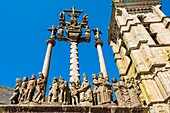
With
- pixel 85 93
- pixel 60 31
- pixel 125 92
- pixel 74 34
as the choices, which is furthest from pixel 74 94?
pixel 60 31

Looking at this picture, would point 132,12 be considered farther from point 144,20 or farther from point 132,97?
point 132,97

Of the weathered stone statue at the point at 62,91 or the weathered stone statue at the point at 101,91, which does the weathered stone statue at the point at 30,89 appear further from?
the weathered stone statue at the point at 101,91

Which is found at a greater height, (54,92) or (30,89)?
(30,89)

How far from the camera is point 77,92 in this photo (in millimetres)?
7992

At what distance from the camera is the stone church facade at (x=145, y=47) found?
1248 centimetres

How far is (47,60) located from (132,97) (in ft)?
16.6

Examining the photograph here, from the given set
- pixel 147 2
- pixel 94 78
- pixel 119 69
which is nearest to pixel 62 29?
pixel 94 78

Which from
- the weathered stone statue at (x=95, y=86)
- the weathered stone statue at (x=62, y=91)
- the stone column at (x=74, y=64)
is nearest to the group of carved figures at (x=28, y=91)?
the weathered stone statue at (x=62, y=91)

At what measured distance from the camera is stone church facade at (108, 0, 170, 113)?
40.9 feet

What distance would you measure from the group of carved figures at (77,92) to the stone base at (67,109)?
346 millimetres

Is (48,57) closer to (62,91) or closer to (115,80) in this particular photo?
(62,91)

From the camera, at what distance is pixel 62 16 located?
15.2m

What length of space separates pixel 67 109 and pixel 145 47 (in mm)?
11420

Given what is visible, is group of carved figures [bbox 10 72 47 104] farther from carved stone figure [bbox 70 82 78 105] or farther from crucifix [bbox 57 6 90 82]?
crucifix [bbox 57 6 90 82]
